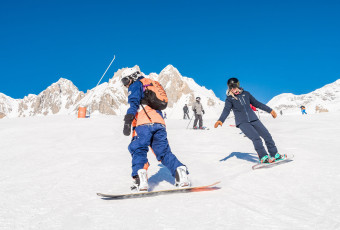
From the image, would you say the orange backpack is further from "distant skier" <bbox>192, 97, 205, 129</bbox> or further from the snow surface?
"distant skier" <bbox>192, 97, 205, 129</bbox>

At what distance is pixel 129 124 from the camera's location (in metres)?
3.33

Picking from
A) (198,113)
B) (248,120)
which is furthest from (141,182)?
(198,113)

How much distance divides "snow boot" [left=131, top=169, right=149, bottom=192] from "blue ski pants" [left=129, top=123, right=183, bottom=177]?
3.5 inches

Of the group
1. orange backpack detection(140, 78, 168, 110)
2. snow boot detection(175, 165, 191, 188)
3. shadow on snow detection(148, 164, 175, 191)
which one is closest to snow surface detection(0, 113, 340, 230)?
shadow on snow detection(148, 164, 175, 191)

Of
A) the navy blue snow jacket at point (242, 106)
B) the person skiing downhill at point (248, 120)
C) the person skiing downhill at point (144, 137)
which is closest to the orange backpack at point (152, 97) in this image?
the person skiing downhill at point (144, 137)

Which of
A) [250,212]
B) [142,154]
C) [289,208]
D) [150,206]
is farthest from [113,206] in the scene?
[289,208]

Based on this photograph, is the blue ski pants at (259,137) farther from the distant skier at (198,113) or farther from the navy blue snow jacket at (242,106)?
the distant skier at (198,113)

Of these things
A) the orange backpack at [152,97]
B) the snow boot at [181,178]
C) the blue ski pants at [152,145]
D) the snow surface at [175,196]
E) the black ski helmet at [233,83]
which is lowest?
the snow surface at [175,196]

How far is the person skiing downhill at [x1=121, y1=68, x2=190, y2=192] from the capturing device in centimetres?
335

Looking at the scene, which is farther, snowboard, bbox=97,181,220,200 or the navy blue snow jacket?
the navy blue snow jacket

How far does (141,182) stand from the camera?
3.23m

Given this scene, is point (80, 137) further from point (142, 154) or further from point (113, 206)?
point (113, 206)

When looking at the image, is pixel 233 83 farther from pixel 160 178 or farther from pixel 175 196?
pixel 175 196

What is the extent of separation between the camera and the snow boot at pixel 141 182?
10.5 ft
